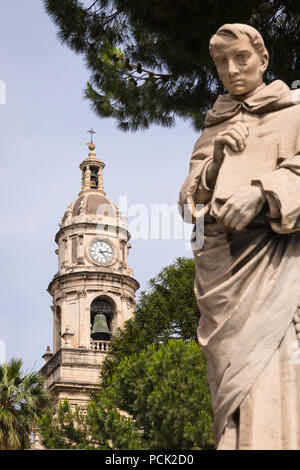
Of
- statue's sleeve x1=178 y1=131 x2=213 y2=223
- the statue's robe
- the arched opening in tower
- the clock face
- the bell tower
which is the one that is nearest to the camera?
the statue's robe

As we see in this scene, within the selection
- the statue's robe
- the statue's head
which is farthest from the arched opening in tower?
the statue's robe

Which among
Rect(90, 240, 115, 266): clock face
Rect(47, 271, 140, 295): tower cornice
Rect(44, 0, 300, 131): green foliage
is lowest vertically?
Rect(44, 0, 300, 131): green foliage

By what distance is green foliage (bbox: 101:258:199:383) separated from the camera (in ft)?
103

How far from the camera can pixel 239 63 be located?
4.67 m

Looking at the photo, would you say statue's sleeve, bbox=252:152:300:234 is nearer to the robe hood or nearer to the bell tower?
the robe hood

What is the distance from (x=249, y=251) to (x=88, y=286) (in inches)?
1958

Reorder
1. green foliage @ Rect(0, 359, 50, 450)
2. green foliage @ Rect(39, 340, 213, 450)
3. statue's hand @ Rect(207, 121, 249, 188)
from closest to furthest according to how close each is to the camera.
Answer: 1. statue's hand @ Rect(207, 121, 249, 188)
2. green foliage @ Rect(39, 340, 213, 450)
3. green foliage @ Rect(0, 359, 50, 450)

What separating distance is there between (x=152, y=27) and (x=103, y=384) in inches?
851

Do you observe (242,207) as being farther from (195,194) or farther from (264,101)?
(264,101)

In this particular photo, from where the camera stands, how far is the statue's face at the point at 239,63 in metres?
4.64

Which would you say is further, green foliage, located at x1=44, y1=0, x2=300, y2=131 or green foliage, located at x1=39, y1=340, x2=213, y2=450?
green foliage, located at x1=39, y1=340, x2=213, y2=450

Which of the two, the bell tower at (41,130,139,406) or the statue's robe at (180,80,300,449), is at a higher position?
the bell tower at (41,130,139,406)

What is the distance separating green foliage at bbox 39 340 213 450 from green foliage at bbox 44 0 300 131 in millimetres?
7303
